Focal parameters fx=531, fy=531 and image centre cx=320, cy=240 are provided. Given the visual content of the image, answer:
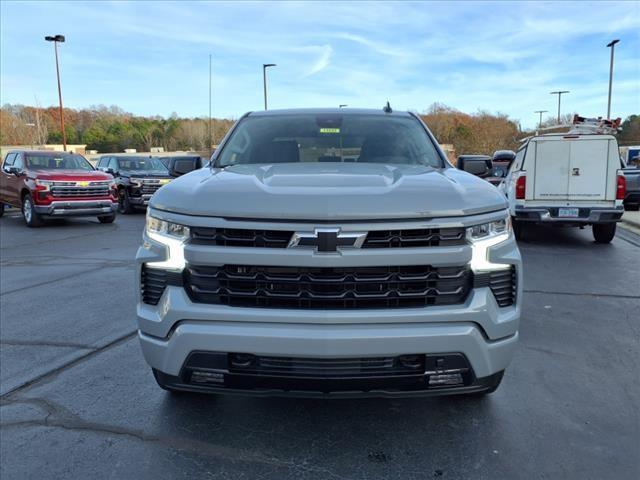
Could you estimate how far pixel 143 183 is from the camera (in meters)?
16.6

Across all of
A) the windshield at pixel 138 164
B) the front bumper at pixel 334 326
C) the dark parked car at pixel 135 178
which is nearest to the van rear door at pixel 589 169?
the front bumper at pixel 334 326

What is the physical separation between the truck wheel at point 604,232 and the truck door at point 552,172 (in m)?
0.95

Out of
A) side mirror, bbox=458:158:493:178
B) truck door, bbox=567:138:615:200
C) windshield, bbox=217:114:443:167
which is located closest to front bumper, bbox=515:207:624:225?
truck door, bbox=567:138:615:200

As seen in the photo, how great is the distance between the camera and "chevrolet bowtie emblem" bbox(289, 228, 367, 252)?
2406mm

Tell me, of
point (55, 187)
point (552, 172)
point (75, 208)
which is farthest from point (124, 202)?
point (552, 172)

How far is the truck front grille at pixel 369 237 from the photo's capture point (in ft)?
8.04

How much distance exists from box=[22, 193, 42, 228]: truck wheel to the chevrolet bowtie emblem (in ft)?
42.2

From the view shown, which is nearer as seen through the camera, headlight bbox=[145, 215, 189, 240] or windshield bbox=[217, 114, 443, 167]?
headlight bbox=[145, 215, 189, 240]

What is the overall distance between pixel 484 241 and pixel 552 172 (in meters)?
8.37

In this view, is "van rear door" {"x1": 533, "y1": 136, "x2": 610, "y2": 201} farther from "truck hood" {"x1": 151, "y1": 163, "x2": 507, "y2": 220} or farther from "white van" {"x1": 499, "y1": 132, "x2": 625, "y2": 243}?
"truck hood" {"x1": 151, "y1": 163, "x2": 507, "y2": 220}

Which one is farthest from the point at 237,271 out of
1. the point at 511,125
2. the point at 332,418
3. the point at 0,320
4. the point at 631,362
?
the point at 511,125

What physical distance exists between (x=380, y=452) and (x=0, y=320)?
4.32m

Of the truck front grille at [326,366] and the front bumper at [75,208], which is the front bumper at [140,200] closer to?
the front bumper at [75,208]

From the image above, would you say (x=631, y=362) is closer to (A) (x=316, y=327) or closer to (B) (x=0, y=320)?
(A) (x=316, y=327)
